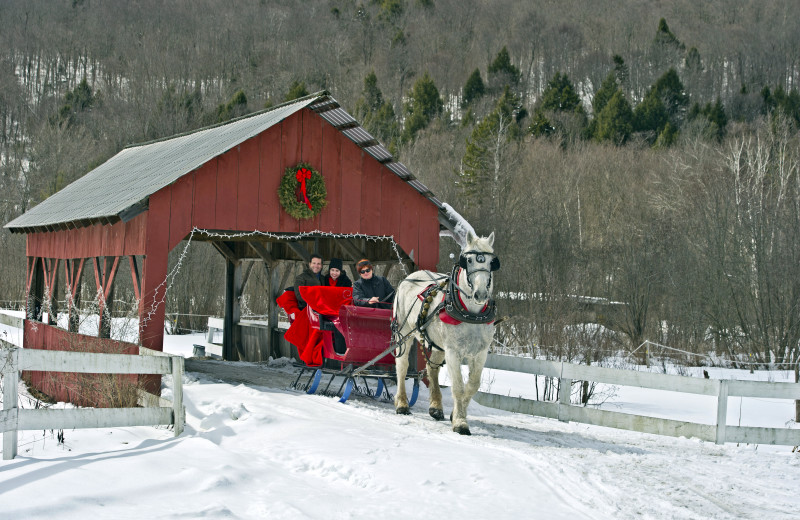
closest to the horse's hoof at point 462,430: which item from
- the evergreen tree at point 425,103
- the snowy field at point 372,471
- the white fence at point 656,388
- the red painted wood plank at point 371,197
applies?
the snowy field at point 372,471

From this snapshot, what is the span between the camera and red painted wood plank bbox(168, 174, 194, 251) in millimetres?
11852

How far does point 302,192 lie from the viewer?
12984 millimetres

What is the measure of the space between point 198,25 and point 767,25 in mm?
59197

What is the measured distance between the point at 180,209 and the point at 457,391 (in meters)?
5.36

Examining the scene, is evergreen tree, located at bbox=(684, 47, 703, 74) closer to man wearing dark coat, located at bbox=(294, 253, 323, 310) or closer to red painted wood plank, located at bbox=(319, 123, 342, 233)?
red painted wood plank, located at bbox=(319, 123, 342, 233)

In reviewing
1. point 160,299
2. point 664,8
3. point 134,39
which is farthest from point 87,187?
point 664,8

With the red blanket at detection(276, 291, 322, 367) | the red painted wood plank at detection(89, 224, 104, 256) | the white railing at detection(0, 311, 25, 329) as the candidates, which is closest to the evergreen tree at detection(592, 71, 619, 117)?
the white railing at detection(0, 311, 25, 329)

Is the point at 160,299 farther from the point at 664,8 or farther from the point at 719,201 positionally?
the point at 664,8

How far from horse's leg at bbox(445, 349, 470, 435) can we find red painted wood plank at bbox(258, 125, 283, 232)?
4.91 m

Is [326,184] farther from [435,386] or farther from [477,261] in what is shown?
[477,261]

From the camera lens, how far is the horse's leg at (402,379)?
33.1 feet

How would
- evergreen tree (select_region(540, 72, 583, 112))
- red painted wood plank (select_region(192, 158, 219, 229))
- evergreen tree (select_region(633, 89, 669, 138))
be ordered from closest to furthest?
red painted wood plank (select_region(192, 158, 219, 229)), evergreen tree (select_region(633, 89, 669, 138)), evergreen tree (select_region(540, 72, 583, 112))

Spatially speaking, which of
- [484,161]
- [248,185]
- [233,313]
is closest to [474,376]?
[248,185]

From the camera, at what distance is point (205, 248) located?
3112 centimetres
